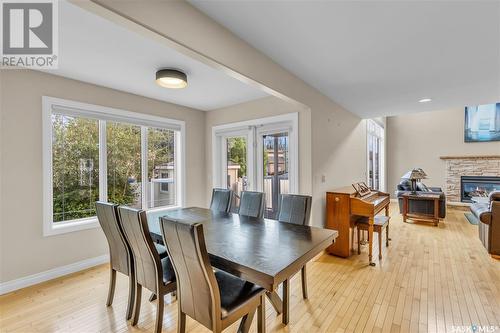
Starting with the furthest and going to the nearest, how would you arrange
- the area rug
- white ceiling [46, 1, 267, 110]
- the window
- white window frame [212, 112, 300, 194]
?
the window → the area rug → white window frame [212, 112, 300, 194] → white ceiling [46, 1, 267, 110]

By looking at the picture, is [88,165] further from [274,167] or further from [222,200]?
[274,167]

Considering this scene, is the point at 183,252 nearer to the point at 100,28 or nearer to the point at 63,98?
the point at 100,28

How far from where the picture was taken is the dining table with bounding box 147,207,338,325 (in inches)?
54.2

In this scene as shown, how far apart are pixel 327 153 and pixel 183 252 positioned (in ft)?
9.65

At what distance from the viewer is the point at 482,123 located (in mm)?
6809

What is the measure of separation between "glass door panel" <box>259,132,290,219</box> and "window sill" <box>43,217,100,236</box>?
2568 millimetres

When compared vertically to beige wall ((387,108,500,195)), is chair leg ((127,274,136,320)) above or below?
below

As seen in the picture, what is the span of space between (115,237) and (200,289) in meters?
1.13

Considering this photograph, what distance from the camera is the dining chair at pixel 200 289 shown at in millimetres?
1331

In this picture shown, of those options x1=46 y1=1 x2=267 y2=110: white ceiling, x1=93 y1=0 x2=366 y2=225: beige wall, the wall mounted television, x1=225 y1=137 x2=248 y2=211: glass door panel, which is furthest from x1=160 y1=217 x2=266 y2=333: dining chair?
the wall mounted television

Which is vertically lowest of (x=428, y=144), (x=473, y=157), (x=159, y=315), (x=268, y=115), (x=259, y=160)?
(x=159, y=315)

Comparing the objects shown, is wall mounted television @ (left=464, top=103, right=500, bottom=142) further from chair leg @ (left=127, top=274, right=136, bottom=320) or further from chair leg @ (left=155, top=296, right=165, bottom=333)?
chair leg @ (left=127, top=274, right=136, bottom=320)

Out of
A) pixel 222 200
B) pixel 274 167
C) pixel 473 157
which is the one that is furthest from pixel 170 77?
pixel 473 157

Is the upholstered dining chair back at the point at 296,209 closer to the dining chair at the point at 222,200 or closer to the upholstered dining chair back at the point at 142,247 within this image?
the dining chair at the point at 222,200
